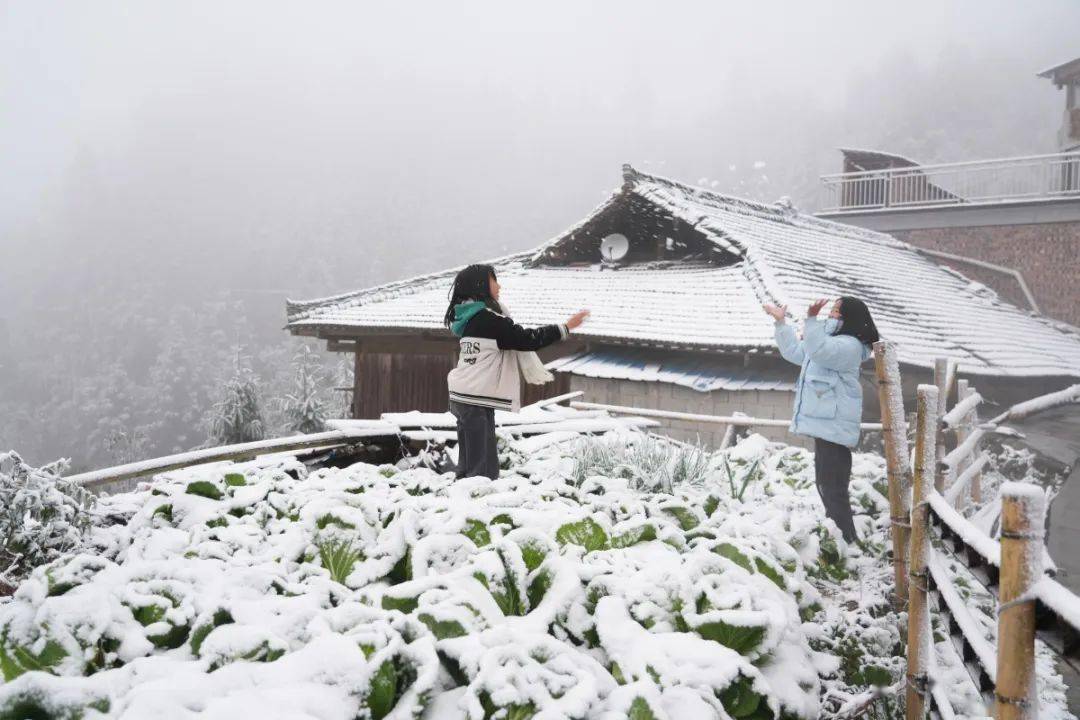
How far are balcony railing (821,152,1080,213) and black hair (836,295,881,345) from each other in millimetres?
13929

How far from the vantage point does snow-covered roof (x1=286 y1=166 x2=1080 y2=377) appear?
9508 millimetres

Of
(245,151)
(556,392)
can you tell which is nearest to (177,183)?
(245,151)

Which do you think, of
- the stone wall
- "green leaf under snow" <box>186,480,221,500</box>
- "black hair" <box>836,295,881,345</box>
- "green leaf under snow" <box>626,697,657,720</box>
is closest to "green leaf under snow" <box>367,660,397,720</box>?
"green leaf under snow" <box>626,697,657,720</box>

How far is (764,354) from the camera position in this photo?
334 inches

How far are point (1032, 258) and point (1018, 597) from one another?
58.6ft

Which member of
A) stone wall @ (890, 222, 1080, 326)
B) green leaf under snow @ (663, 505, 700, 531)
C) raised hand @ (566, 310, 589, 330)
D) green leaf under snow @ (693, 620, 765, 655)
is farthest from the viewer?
stone wall @ (890, 222, 1080, 326)

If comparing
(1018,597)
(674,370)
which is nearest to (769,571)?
(1018,597)

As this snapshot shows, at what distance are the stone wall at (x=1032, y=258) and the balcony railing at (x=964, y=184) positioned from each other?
77 centimetres

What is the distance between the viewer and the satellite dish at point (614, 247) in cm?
1249

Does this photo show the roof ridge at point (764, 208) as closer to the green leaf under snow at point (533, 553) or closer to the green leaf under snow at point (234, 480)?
the green leaf under snow at point (234, 480)

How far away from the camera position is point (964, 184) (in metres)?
17.8

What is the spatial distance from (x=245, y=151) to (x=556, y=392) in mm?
94756

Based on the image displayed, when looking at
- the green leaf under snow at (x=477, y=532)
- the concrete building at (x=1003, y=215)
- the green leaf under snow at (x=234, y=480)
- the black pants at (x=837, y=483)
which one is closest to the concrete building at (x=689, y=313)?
the concrete building at (x=1003, y=215)

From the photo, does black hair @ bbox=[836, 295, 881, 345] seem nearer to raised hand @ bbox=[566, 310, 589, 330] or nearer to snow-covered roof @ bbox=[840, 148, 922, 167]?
raised hand @ bbox=[566, 310, 589, 330]
